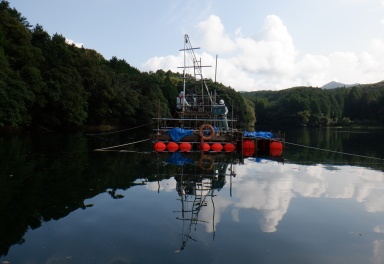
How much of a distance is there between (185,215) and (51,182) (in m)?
6.87

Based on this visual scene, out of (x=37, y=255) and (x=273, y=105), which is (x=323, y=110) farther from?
(x=37, y=255)

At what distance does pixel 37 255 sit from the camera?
7234 millimetres

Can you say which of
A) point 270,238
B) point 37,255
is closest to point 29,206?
point 37,255

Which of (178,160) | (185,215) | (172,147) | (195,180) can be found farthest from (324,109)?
(185,215)

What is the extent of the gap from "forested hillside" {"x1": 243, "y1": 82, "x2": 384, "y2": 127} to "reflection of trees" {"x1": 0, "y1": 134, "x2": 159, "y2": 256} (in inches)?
4845

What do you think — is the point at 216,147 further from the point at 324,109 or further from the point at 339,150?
the point at 324,109

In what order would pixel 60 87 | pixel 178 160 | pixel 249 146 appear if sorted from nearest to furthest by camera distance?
pixel 178 160, pixel 249 146, pixel 60 87

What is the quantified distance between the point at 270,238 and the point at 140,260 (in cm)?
342

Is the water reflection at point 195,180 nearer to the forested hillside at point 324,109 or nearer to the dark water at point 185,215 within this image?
the dark water at point 185,215

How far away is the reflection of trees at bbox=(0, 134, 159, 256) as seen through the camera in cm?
958

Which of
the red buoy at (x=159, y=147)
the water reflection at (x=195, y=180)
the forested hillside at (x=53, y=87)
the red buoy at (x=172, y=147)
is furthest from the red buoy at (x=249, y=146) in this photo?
the red buoy at (x=159, y=147)

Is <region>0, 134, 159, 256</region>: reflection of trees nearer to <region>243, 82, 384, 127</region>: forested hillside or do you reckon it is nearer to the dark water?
the dark water

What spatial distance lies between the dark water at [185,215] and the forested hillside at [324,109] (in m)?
125

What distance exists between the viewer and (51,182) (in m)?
14.3
